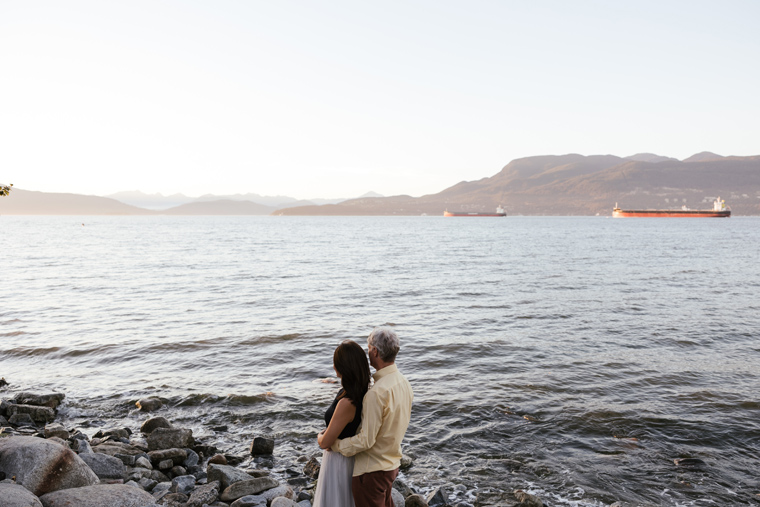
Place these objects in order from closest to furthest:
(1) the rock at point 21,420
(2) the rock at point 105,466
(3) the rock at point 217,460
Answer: (2) the rock at point 105,466 < (3) the rock at point 217,460 < (1) the rock at point 21,420

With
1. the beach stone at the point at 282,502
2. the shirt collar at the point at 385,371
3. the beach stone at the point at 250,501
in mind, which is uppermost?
the shirt collar at the point at 385,371

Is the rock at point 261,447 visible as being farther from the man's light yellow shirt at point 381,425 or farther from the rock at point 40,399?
the rock at point 40,399

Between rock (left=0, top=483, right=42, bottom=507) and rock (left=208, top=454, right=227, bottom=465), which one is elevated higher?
rock (left=0, top=483, right=42, bottom=507)

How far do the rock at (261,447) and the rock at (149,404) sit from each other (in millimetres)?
3596

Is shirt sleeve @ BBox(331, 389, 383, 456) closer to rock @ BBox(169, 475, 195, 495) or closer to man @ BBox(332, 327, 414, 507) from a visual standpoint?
man @ BBox(332, 327, 414, 507)

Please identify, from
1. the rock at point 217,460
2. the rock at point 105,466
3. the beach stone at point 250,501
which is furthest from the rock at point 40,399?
the beach stone at point 250,501

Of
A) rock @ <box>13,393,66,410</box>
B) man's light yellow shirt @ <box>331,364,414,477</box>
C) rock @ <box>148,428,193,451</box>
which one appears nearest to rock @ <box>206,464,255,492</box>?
rock @ <box>148,428,193,451</box>

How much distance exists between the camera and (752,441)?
9.40 m

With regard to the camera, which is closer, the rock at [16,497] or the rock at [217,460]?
the rock at [16,497]

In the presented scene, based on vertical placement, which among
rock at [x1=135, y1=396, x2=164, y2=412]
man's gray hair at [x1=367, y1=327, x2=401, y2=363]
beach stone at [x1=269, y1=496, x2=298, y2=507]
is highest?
man's gray hair at [x1=367, y1=327, x2=401, y2=363]

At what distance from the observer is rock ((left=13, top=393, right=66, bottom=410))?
11195mm

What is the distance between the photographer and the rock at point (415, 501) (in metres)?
6.89

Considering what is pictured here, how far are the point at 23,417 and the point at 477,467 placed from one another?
30.2 ft

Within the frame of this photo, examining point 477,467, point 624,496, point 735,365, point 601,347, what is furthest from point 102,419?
point 735,365
